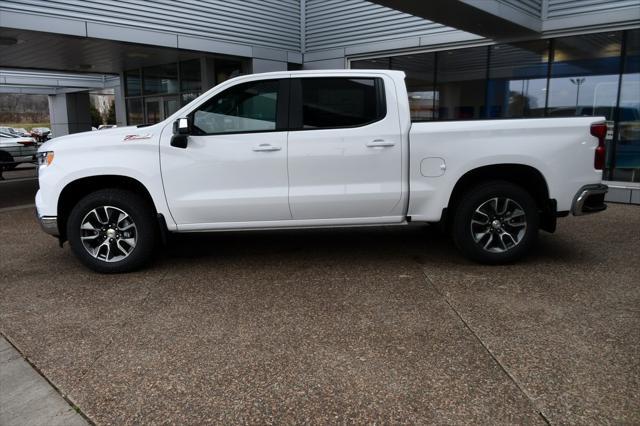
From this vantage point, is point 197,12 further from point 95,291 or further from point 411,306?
point 411,306

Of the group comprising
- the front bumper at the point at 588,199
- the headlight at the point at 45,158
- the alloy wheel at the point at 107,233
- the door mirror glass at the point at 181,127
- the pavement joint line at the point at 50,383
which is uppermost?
the door mirror glass at the point at 181,127

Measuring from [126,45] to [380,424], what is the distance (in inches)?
426

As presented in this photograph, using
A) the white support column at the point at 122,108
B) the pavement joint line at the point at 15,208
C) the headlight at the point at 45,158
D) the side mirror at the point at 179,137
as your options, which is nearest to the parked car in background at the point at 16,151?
the white support column at the point at 122,108

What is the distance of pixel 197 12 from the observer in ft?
38.6

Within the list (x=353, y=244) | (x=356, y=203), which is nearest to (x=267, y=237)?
(x=353, y=244)

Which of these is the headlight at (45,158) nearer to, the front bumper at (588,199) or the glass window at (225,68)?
the front bumper at (588,199)

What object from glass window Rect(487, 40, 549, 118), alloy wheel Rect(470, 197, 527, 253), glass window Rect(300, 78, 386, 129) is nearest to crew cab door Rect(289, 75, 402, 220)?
glass window Rect(300, 78, 386, 129)

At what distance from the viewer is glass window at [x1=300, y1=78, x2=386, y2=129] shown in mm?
5160

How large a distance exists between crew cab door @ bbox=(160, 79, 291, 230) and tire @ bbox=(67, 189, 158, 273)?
336 millimetres

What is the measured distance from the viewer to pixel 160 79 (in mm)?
15586

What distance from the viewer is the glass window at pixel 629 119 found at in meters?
9.47

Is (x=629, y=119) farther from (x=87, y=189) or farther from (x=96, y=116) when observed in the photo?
(x=96, y=116)

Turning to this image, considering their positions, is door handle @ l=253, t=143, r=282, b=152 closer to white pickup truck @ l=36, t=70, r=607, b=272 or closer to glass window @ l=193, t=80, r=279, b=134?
white pickup truck @ l=36, t=70, r=607, b=272

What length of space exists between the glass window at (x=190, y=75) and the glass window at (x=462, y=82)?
6.46 m
